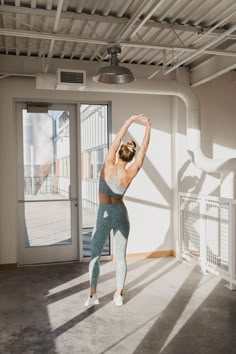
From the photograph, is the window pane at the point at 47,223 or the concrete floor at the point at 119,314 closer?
the concrete floor at the point at 119,314

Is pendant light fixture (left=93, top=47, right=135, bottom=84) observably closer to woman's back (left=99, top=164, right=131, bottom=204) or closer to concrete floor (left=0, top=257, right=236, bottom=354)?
woman's back (left=99, top=164, right=131, bottom=204)

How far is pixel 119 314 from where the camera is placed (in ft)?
12.2

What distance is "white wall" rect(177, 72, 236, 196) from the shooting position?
6.13 meters

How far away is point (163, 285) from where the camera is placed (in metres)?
4.64

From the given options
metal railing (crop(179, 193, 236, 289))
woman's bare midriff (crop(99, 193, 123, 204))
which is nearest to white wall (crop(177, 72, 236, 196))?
metal railing (crop(179, 193, 236, 289))

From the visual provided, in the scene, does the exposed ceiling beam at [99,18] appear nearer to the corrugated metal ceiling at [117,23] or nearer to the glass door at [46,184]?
the corrugated metal ceiling at [117,23]

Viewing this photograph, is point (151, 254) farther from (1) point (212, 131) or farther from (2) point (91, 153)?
(1) point (212, 131)

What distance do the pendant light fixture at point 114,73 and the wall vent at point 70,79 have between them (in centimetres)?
105

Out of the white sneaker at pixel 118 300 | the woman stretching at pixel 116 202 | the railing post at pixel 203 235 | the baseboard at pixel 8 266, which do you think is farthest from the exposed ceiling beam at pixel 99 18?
the baseboard at pixel 8 266

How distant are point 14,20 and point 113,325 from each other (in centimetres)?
336

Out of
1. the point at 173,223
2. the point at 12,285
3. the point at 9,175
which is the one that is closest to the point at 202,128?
the point at 173,223

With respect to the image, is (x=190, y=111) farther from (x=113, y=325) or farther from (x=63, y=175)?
(x=113, y=325)

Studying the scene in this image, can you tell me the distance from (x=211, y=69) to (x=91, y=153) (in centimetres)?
229

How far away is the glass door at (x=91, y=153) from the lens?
6.05 m
